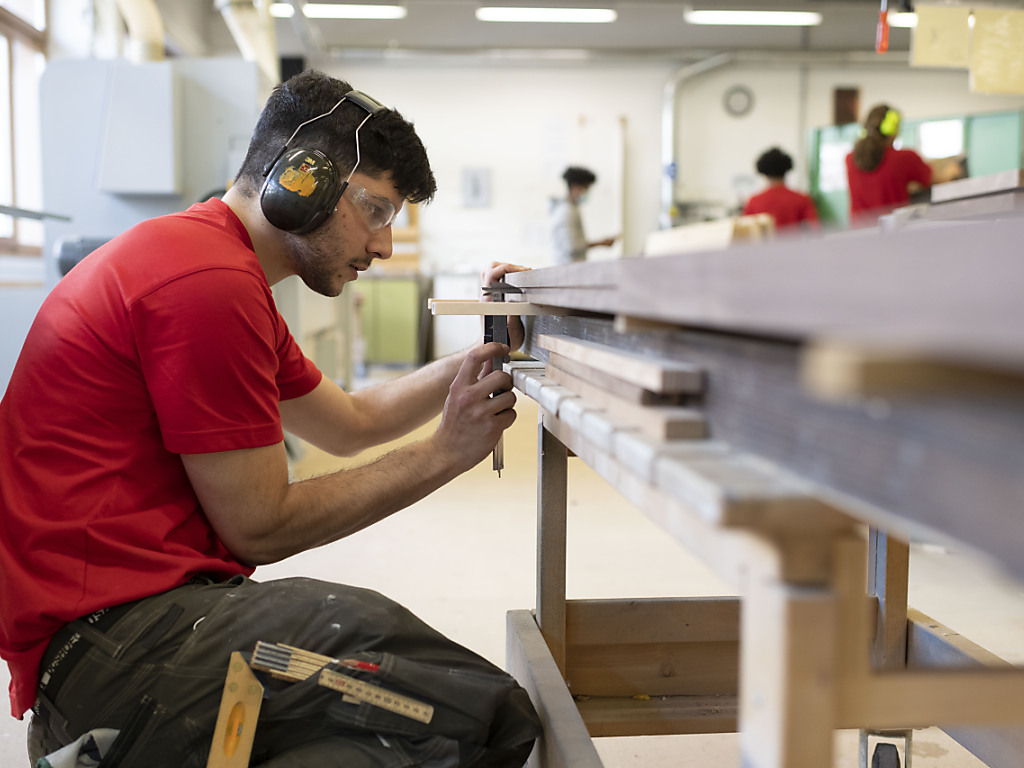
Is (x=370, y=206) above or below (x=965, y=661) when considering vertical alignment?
above

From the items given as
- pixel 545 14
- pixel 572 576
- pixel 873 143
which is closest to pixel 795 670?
pixel 572 576

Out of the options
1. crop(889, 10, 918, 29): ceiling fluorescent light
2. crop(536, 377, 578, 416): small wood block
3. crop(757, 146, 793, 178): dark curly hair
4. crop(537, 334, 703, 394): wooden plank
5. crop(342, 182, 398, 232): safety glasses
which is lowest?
crop(536, 377, 578, 416): small wood block

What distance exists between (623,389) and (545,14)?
7.62m

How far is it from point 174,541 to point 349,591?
0.23 metres

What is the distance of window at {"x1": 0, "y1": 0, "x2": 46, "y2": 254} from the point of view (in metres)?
5.14

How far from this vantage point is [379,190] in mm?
1334

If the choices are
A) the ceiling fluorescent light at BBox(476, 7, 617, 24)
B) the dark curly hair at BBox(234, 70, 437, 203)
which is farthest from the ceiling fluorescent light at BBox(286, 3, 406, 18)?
the dark curly hair at BBox(234, 70, 437, 203)

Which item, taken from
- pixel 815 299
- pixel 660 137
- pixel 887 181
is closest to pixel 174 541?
pixel 815 299

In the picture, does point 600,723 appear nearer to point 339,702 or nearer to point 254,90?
point 339,702

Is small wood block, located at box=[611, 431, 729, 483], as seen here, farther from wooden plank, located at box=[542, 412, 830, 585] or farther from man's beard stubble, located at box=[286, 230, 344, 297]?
man's beard stubble, located at box=[286, 230, 344, 297]

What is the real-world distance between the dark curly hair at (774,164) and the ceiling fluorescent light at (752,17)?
2.13m

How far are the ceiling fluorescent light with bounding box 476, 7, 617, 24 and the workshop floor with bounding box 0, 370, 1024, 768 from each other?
540 cm

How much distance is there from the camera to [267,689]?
1.00m

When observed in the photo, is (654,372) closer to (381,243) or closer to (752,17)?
(381,243)
